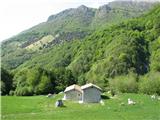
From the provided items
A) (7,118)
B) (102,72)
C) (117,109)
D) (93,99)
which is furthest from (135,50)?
(7,118)

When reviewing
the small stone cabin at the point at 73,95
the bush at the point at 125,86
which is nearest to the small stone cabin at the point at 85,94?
the small stone cabin at the point at 73,95

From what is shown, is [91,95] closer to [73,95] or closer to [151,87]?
[73,95]

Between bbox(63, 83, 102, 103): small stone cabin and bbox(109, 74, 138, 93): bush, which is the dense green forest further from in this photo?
bbox(63, 83, 102, 103): small stone cabin

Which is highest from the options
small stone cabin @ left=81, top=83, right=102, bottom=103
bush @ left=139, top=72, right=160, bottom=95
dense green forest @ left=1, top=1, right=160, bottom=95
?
dense green forest @ left=1, top=1, right=160, bottom=95

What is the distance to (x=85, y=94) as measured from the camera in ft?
287

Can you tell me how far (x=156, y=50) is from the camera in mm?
188625

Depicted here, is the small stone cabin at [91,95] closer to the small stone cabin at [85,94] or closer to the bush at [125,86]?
the small stone cabin at [85,94]

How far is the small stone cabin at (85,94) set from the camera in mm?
86475

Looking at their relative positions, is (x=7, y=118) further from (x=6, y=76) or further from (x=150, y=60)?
(x=150, y=60)

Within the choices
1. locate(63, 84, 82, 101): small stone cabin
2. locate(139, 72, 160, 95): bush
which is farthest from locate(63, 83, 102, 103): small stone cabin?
locate(139, 72, 160, 95): bush

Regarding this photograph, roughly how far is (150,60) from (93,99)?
10528cm

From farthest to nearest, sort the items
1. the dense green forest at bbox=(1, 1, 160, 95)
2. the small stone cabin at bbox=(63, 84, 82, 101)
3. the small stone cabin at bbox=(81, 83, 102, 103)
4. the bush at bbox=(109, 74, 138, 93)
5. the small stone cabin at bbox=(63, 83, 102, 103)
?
the dense green forest at bbox=(1, 1, 160, 95) < the bush at bbox=(109, 74, 138, 93) < the small stone cabin at bbox=(63, 84, 82, 101) < the small stone cabin at bbox=(63, 83, 102, 103) < the small stone cabin at bbox=(81, 83, 102, 103)

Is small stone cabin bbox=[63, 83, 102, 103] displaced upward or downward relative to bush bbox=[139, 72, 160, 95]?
downward

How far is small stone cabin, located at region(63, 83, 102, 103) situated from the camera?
86475 millimetres
